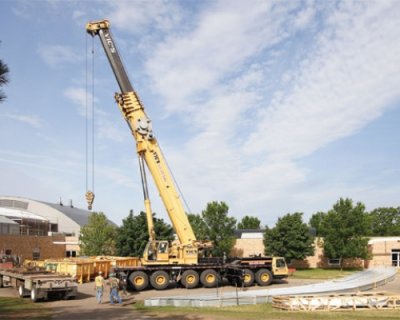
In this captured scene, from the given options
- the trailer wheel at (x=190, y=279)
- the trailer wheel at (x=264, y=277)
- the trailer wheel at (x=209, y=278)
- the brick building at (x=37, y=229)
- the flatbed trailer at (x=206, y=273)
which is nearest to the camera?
the flatbed trailer at (x=206, y=273)

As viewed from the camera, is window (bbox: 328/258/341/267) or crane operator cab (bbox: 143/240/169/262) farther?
window (bbox: 328/258/341/267)

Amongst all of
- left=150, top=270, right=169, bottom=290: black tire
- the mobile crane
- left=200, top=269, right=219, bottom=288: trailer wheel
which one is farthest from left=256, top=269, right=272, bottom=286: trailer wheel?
left=150, top=270, right=169, bottom=290: black tire

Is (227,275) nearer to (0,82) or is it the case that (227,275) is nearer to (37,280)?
(37,280)

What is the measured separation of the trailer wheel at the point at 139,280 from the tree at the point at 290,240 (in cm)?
2168

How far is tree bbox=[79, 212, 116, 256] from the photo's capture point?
4697 centimetres

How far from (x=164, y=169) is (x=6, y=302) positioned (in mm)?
10644

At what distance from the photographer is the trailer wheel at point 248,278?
91.0 ft

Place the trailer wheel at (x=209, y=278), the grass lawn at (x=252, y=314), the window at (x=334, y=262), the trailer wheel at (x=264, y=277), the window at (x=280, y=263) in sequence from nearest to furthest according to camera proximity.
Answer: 1. the grass lawn at (x=252, y=314)
2. the trailer wheel at (x=209, y=278)
3. the trailer wheel at (x=264, y=277)
4. the window at (x=280, y=263)
5. the window at (x=334, y=262)

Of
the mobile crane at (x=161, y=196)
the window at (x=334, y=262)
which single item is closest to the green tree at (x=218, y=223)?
the window at (x=334, y=262)

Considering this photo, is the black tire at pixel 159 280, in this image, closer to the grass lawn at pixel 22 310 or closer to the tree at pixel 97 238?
the grass lawn at pixel 22 310

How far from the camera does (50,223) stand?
63750 millimetres

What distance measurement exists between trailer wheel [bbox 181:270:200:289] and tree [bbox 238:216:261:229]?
88209 millimetres

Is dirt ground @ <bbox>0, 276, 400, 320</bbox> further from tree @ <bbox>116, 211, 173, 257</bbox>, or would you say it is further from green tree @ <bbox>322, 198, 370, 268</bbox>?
green tree @ <bbox>322, 198, 370, 268</bbox>

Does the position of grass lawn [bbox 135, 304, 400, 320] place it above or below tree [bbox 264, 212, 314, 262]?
below
